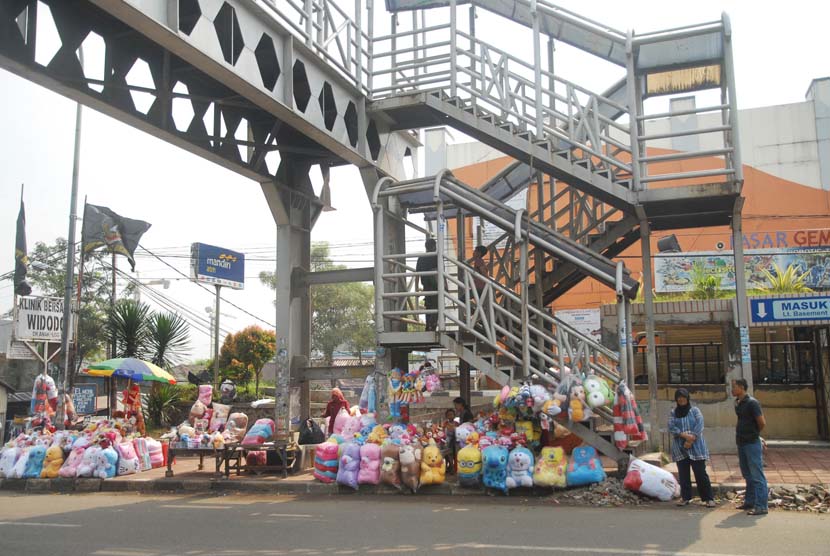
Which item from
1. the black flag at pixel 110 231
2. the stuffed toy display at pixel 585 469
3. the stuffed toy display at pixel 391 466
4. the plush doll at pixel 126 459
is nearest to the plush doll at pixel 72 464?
the plush doll at pixel 126 459

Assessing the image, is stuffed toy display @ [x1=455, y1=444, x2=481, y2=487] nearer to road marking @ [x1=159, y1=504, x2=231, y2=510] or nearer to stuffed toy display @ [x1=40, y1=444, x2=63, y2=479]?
road marking @ [x1=159, y1=504, x2=231, y2=510]

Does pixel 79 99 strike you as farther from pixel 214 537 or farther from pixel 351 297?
pixel 351 297

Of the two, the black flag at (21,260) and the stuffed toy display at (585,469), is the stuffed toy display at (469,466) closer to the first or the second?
the stuffed toy display at (585,469)

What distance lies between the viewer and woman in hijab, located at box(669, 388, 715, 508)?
8.41 metres

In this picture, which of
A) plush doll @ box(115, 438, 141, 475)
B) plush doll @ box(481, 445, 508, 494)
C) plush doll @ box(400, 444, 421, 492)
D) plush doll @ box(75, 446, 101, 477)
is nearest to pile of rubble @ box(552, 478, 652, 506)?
plush doll @ box(481, 445, 508, 494)

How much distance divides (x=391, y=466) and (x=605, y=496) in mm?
2954

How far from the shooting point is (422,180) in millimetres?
11594

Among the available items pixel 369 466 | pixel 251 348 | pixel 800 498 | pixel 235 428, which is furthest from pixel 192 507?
pixel 251 348

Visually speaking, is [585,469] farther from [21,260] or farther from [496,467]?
[21,260]

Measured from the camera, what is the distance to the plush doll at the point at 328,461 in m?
10.7

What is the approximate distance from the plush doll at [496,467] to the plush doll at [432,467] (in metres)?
0.71

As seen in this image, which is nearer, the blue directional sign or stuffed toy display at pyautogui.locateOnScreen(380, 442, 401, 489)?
stuffed toy display at pyautogui.locateOnScreen(380, 442, 401, 489)

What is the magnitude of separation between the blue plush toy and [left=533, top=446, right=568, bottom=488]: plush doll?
8.83 m

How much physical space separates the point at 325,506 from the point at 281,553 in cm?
285
